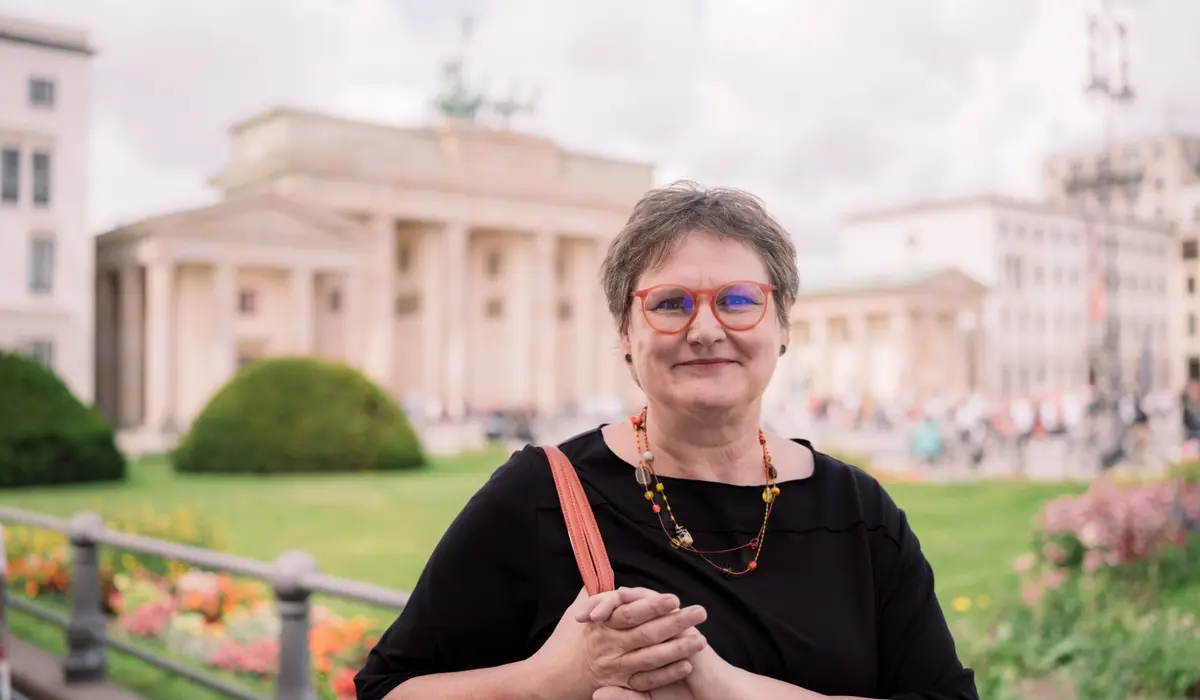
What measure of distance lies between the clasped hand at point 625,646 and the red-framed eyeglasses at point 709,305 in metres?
0.50

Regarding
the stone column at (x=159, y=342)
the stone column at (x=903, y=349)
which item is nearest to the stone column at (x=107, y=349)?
the stone column at (x=159, y=342)

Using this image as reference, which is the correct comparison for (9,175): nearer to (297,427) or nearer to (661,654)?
(297,427)

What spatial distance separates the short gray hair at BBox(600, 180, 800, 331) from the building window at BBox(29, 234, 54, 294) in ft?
129

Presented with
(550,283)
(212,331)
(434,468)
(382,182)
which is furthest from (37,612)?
(550,283)

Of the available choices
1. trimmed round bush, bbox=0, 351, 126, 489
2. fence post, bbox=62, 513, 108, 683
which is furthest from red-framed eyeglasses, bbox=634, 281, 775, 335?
trimmed round bush, bbox=0, 351, 126, 489

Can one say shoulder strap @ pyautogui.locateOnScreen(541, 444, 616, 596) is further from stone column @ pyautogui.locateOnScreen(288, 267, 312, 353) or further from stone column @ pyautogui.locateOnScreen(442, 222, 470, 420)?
Answer: stone column @ pyautogui.locateOnScreen(442, 222, 470, 420)

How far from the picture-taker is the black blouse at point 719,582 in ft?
6.63

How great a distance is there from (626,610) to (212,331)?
150ft

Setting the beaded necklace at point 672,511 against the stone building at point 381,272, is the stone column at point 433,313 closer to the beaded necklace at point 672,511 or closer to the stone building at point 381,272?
the stone building at point 381,272

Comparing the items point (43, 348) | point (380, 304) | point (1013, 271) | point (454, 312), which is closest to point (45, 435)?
point (43, 348)

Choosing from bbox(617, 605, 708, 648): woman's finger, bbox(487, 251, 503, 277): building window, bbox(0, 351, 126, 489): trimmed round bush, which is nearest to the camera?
bbox(617, 605, 708, 648): woman's finger

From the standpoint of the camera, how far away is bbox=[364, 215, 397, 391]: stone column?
5406 cm

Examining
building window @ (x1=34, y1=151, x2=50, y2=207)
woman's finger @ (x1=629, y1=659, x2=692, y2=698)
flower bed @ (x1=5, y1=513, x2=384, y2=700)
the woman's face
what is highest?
building window @ (x1=34, y1=151, x2=50, y2=207)

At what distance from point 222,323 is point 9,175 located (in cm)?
999
